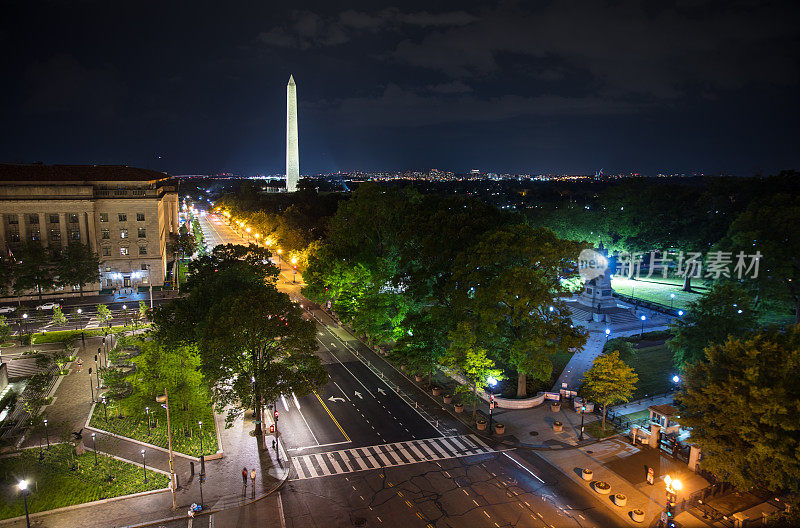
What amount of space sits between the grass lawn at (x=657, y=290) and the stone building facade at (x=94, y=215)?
79.0 metres

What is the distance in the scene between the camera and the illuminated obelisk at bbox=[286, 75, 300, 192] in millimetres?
159762

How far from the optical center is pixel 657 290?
3342 inches

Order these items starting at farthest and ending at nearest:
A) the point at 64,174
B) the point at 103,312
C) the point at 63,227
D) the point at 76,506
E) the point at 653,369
Answer: 1. the point at 64,174
2. the point at 63,227
3. the point at 103,312
4. the point at 653,369
5. the point at 76,506

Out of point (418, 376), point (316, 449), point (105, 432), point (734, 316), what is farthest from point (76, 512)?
point (734, 316)

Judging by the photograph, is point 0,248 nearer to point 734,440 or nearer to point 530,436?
point 530,436

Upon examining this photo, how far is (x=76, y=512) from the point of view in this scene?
1086 inches

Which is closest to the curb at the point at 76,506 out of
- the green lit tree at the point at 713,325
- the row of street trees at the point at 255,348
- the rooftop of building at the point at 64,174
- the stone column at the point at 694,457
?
the row of street trees at the point at 255,348

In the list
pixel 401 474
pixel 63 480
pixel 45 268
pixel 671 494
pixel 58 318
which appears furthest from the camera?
pixel 45 268

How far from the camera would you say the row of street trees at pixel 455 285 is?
126ft

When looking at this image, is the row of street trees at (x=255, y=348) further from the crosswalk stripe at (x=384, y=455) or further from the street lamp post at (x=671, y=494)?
the street lamp post at (x=671, y=494)

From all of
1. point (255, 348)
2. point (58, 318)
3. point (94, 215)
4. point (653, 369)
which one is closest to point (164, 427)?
point (255, 348)

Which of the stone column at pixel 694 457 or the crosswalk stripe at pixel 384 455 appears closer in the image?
the stone column at pixel 694 457

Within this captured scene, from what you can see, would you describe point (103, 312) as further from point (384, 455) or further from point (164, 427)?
point (384, 455)

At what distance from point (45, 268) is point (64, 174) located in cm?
1628
